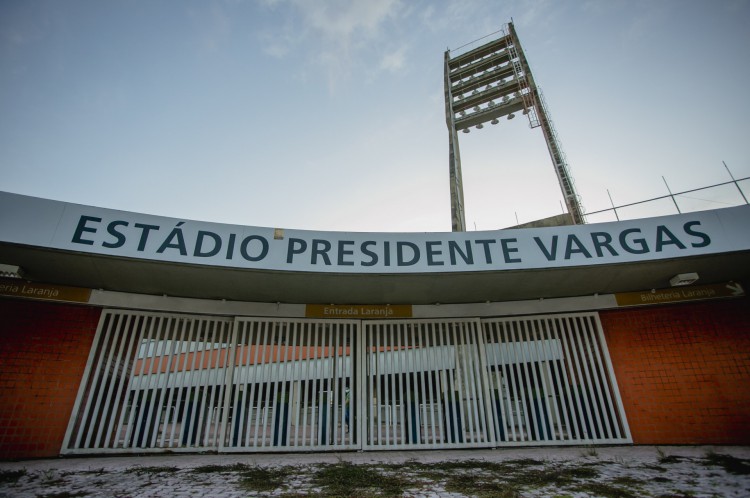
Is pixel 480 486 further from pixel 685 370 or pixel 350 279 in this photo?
pixel 685 370

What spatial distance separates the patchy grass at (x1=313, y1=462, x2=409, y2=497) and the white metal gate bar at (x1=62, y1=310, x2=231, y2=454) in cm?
305

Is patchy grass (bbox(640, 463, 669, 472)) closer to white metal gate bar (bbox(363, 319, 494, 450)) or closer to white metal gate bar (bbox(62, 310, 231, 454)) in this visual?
white metal gate bar (bbox(363, 319, 494, 450))

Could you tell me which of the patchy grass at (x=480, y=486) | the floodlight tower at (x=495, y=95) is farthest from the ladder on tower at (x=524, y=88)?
the patchy grass at (x=480, y=486)

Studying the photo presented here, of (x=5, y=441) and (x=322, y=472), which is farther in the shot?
(x=5, y=441)

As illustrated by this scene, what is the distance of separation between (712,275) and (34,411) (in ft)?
39.4

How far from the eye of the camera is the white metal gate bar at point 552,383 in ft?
22.4

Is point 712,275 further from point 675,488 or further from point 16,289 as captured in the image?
point 16,289

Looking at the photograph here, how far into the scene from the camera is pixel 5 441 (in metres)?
5.63

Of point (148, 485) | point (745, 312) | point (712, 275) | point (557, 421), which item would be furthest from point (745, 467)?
point (148, 485)

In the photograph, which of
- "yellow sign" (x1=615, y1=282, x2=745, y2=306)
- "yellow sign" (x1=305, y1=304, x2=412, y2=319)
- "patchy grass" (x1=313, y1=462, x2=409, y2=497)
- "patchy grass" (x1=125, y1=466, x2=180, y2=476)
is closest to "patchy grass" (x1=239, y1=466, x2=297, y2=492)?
"patchy grass" (x1=313, y1=462, x2=409, y2=497)

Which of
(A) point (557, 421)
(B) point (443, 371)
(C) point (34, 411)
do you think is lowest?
(A) point (557, 421)

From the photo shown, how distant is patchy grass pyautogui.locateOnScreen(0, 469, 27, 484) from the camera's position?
403 centimetres

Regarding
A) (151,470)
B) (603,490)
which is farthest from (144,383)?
(603,490)

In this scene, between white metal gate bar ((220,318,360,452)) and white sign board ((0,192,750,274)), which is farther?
white metal gate bar ((220,318,360,452))
